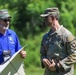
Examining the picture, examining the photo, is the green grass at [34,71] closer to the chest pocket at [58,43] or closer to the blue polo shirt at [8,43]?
the blue polo shirt at [8,43]

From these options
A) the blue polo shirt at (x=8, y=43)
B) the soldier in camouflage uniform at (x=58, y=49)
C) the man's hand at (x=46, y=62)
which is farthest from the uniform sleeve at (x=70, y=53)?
the blue polo shirt at (x=8, y=43)

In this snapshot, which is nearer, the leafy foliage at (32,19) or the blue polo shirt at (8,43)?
the blue polo shirt at (8,43)

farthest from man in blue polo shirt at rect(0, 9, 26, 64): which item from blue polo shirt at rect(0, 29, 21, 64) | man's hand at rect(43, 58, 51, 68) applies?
man's hand at rect(43, 58, 51, 68)

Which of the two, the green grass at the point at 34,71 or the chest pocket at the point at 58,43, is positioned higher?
the chest pocket at the point at 58,43

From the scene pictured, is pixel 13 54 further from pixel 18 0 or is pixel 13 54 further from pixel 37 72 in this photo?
→ pixel 18 0

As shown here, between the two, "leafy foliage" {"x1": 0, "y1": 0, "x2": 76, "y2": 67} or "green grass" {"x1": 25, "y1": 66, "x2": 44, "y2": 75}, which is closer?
"green grass" {"x1": 25, "y1": 66, "x2": 44, "y2": 75}

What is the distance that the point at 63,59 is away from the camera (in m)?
7.68

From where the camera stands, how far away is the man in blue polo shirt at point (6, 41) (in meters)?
8.09

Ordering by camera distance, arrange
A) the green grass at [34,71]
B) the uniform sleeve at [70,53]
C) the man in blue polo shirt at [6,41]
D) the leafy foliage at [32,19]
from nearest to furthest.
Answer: the uniform sleeve at [70,53] < the man in blue polo shirt at [6,41] < the green grass at [34,71] < the leafy foliage at [32,19]

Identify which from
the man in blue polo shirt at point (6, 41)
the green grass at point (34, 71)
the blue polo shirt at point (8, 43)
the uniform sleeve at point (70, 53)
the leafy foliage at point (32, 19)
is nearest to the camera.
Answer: the uniform sleeve at point (70, 53)

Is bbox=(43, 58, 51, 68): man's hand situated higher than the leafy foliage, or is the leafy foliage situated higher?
bbox=(43, 58, 51, 68): man's hand

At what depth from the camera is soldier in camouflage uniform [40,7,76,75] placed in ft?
25.1

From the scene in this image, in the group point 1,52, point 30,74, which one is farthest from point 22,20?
point 1,52

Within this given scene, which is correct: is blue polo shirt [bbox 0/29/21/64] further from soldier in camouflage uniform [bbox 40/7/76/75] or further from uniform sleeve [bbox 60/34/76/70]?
uniform sleeve [bbox 60/34/76/70]
